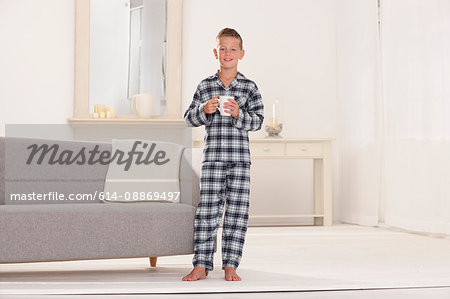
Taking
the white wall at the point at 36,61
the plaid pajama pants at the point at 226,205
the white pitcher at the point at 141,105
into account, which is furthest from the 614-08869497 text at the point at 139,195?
the white wall at the point at 36,61

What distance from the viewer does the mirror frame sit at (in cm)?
509

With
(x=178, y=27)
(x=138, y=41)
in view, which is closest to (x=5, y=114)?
(x=138, y=41)

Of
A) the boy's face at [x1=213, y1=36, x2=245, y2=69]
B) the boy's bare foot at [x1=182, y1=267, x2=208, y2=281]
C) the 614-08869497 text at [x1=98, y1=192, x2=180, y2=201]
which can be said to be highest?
the boy's face at [x1=213, y1=36, x2=245, y2=69]

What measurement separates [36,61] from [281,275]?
357 centimetres

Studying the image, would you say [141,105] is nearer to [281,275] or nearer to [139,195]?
[139,195]

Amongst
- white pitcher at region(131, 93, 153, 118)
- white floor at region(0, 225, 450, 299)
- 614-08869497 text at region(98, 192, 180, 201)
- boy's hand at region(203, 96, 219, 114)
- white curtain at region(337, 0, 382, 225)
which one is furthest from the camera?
white pitcher at region(131, 93, 153, 118)

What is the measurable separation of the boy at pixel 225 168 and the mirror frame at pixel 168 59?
2.87 meters

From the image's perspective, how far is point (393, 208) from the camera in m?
4.48

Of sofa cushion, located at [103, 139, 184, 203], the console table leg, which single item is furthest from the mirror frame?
sofa cushion, located at [103, 139, 184, 203]

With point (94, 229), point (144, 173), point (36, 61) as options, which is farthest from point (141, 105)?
point (94, 229)

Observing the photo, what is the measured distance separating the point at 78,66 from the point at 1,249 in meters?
3.12

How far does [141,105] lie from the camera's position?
5051 millimetres

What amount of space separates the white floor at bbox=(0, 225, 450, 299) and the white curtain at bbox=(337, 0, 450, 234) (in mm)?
602

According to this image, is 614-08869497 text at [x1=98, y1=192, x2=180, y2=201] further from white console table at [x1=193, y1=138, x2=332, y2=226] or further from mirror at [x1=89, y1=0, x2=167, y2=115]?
mirror at [x1=89, y1=0, x2=167, y2=115]
